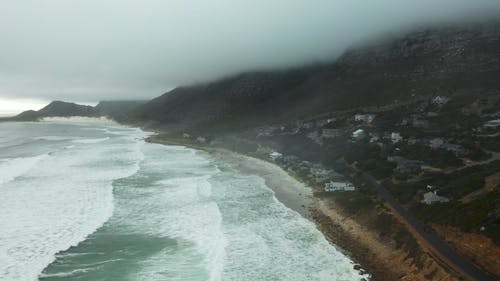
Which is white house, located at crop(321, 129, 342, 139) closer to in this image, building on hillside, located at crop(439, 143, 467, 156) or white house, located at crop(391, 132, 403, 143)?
white house, located at crop(391, 132, 403, 143)

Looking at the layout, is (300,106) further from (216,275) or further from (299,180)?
(216,275)

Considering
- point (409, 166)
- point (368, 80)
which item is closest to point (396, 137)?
point (409, 166)

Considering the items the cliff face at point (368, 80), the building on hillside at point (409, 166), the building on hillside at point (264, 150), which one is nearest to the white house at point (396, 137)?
the building on hillside at point (409, 166)

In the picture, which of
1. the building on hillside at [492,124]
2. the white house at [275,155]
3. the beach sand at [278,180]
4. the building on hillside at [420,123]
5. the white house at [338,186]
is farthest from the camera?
the building on hillside at [420,123]

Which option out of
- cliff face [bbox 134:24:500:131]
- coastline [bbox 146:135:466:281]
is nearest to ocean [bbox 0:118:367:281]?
coastline [bbox 146:135:466:281]

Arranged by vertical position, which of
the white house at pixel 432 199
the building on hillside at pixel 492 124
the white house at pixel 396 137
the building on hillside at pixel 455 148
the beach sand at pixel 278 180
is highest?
the building on hillside at pixel 492 124

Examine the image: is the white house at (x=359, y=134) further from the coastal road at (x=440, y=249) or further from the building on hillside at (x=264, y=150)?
the coastal road at (x=440, y=249)

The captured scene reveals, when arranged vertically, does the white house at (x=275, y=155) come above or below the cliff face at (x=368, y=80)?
below
